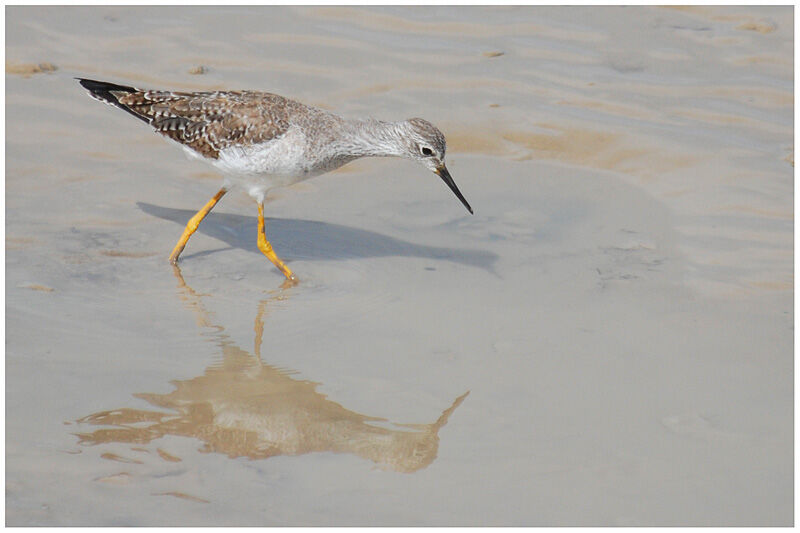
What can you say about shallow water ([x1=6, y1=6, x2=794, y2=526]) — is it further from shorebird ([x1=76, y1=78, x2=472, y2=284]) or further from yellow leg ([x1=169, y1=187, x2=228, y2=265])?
shorebird ([x1=76, y1=78, x2=472, y2=284])

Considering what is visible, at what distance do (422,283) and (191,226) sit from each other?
1.89 metres

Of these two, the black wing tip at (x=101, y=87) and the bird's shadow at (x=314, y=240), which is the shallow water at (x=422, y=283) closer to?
the bird's shadow at (x=314, y=240)

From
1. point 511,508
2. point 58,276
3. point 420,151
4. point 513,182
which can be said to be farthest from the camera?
point 513,182

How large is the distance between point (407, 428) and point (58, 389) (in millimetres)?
2035

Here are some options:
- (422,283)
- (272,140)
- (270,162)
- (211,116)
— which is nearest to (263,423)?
(422,283)

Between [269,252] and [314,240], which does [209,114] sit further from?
[314,240]

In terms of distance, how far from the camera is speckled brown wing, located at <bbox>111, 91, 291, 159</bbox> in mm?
8039

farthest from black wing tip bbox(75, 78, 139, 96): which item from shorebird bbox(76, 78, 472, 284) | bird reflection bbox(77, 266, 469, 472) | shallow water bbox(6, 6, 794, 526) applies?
bird reflection bbox(77, 266, 469, 472)

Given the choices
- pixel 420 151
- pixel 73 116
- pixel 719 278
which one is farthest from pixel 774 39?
pixel 73 116

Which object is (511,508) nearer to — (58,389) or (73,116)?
(58,389)

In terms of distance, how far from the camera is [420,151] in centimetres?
809

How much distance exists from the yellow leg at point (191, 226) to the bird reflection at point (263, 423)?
1.81m

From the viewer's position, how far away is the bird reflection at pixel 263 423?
224 inches

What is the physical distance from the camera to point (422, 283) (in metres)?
7.92
